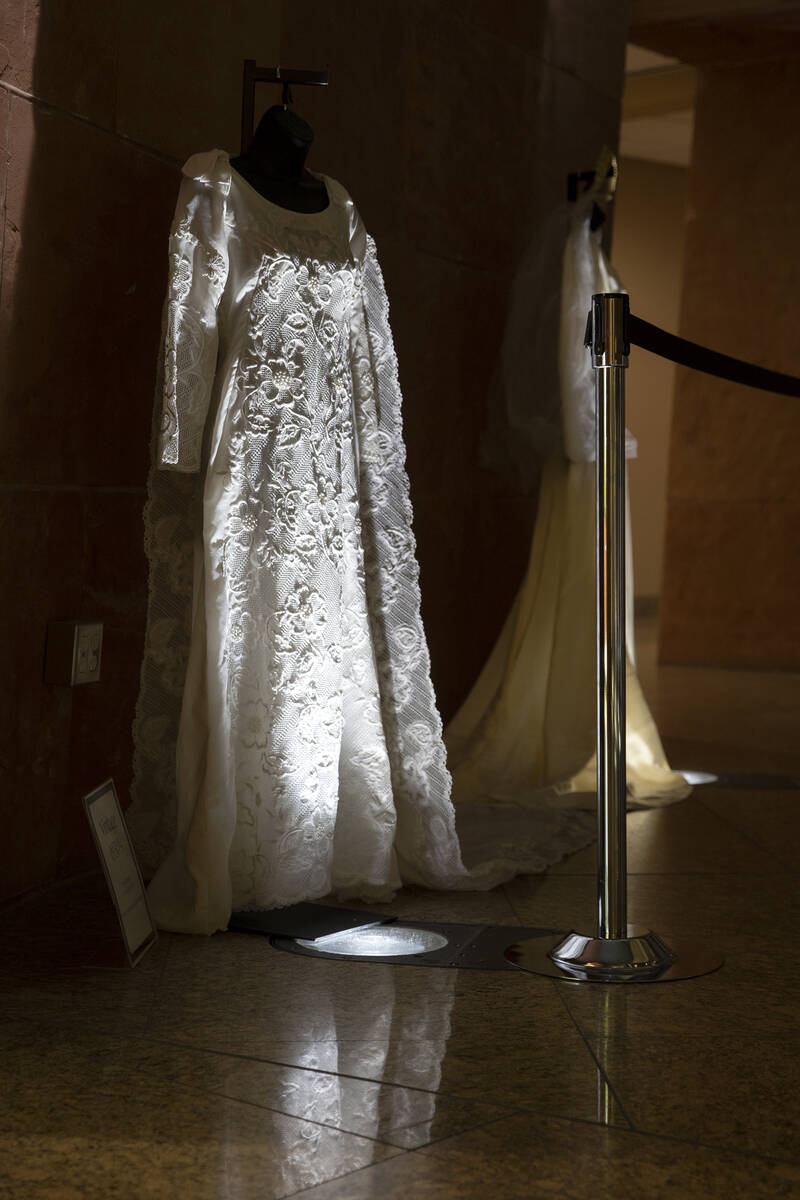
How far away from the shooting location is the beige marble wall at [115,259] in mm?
2723

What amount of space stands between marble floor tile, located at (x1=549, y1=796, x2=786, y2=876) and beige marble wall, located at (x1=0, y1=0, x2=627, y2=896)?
3.38ft

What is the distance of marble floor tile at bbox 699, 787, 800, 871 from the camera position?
11.6ft

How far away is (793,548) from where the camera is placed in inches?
→ 316

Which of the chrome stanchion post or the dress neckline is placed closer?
the chrome stanchion post

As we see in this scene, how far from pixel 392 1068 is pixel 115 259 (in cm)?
179

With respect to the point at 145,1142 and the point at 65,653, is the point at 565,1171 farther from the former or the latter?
the point at 65,653

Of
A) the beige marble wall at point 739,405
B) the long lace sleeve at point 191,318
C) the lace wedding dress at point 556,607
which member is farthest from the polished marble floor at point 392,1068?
the beige marble wall at point 739,405

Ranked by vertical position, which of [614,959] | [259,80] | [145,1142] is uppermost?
[259,80]

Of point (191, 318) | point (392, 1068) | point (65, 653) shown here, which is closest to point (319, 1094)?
point (392, 1068)

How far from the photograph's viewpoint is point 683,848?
3508 mm

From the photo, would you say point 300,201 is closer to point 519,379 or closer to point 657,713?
point 519,379

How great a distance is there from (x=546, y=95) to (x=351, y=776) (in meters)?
2.97

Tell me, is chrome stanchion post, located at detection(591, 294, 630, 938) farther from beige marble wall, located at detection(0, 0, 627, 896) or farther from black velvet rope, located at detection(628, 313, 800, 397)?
beige marble wall, located at detection(0, 0, 627, 896)

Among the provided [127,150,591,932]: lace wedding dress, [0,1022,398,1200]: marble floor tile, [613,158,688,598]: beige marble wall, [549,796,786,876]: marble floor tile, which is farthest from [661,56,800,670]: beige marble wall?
[0,1022,398,1200]: marble floor tile
